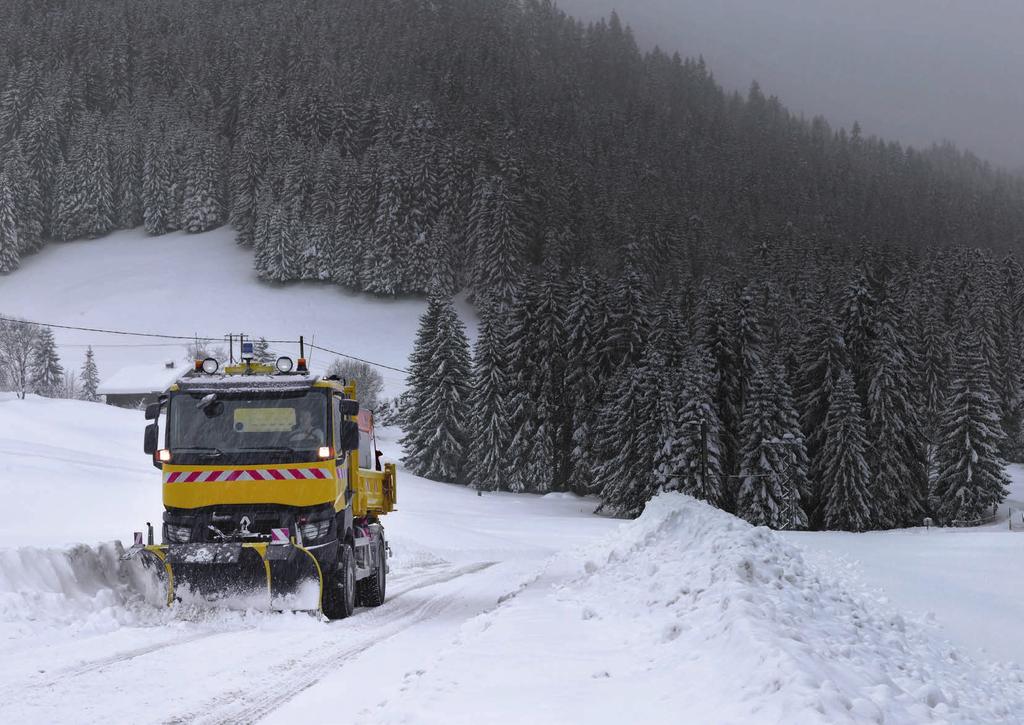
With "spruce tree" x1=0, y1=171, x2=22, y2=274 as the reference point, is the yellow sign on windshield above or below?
below

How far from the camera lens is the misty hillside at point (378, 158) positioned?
340 feet

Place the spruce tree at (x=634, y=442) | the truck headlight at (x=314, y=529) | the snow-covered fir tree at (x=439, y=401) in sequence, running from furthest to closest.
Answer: the snow-covered fir tree at (x=439, y=401) < the spruce tree at (x=634, y=442) < the truck headlight at (x=314, y=529)

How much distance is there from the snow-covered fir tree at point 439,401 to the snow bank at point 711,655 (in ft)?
153

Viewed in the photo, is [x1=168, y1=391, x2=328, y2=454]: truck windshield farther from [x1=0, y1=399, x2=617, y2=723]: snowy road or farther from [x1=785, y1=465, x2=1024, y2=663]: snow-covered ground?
[x1=785, y1=465, x2=1024, y2=663]: snow-covered ground

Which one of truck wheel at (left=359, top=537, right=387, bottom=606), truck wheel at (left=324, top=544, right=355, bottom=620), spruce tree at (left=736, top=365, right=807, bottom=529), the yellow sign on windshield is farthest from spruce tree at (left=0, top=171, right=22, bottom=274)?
truck wheel at (left=324, top=544, right=355, bottom=620)

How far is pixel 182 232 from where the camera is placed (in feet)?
389

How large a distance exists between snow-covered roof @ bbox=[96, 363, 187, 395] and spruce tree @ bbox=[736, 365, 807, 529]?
5475cm

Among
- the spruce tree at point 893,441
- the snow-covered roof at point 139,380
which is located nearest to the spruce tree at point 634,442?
the spruce tree at point 893,441

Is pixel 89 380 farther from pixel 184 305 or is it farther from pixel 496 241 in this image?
pixel 496 241

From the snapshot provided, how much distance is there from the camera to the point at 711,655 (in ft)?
22.8

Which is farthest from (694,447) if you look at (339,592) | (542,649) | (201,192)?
(201,192)

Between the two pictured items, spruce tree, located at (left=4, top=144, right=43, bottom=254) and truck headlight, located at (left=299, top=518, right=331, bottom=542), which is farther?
spruce tree, located at (left=4, top=144, right=43, bottom=254)

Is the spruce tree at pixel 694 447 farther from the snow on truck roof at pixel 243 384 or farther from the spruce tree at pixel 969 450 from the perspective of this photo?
the snow on truck roof at pixel 243 384

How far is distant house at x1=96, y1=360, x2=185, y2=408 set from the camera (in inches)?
3145
